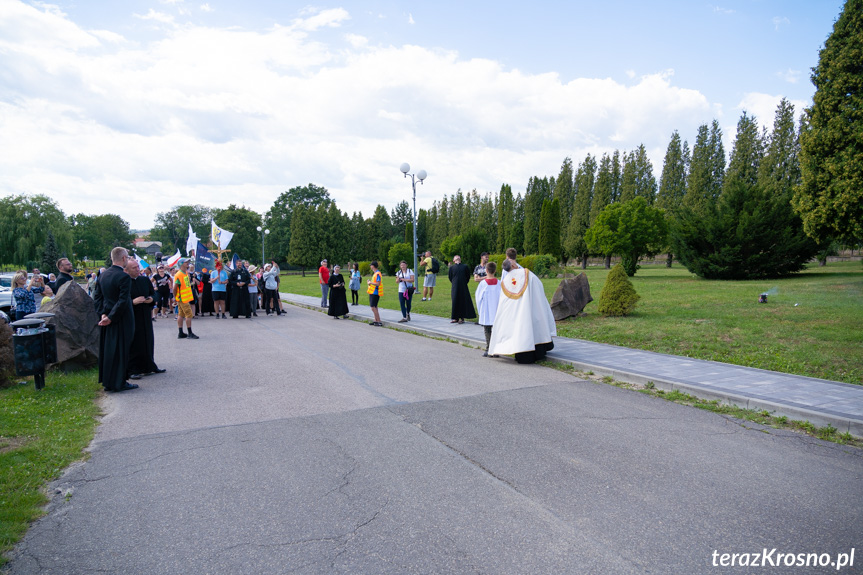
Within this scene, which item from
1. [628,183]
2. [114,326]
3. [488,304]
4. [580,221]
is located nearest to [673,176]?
[628,183]

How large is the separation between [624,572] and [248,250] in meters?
86.8

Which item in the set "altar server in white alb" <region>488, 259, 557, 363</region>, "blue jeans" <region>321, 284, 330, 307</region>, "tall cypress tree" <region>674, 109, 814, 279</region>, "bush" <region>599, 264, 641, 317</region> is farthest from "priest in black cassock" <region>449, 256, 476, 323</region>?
"tall cypress tree" <region>674, 109, 814, 279</region>

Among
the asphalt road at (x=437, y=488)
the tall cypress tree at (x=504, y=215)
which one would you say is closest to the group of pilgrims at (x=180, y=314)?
the asphalt road at (x=437, y=488)

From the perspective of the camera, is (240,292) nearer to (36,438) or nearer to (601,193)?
(36,438)

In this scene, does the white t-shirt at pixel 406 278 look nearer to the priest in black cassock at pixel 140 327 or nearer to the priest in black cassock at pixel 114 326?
the priest in black cassock at pixel 140 327

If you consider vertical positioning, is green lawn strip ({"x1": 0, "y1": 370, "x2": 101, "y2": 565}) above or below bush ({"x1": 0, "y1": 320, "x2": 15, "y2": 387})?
below

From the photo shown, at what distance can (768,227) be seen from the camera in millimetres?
30875

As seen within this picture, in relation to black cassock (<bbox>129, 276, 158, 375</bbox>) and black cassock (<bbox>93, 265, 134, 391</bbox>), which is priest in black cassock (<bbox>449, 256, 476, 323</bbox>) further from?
black cassock (<bbox>93, 265, 134, 391</bbox>)

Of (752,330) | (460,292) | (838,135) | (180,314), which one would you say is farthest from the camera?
(838,135)

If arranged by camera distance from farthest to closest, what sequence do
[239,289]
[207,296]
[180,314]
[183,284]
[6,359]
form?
1. [207,296]
2. [239,289]
3. [180,314]
4. [183,284]
5. [6,359]

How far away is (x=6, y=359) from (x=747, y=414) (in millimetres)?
10199

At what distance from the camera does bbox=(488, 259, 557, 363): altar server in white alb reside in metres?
9.12

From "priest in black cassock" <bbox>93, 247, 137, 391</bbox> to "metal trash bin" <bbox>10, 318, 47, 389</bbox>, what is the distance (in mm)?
736

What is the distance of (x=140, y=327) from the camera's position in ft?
27.6
